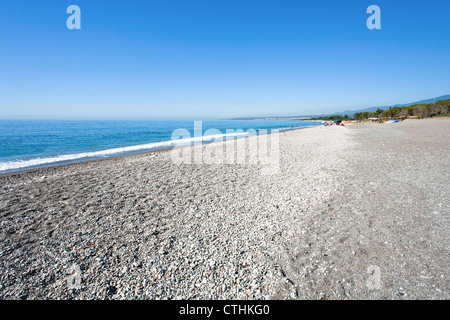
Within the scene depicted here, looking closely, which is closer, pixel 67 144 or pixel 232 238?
pixel 232 238

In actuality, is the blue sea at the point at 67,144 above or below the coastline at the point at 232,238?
above

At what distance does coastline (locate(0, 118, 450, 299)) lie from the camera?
3.20 metres

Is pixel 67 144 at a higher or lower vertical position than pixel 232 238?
higher

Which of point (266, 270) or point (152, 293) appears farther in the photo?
point (266, 270)

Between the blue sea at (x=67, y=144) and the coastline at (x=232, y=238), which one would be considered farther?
the blue sea at (x=67, y=144)

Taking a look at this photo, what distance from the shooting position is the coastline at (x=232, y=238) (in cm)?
320

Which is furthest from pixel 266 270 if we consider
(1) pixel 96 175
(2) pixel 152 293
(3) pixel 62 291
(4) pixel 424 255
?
(1) pixel 96 175

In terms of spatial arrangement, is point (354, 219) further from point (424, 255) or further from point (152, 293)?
point (152, 293)

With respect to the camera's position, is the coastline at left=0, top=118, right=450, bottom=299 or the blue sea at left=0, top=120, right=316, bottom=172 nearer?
the coastline at left=0, top=118, right=450, bottom=299

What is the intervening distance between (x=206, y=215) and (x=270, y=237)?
193 centimetres

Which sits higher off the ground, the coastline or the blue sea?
the blue sea

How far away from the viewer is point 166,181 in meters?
8.89

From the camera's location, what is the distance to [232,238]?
4469 millimetres
